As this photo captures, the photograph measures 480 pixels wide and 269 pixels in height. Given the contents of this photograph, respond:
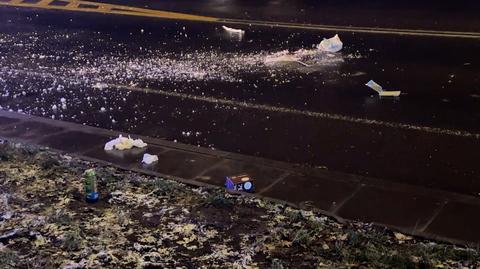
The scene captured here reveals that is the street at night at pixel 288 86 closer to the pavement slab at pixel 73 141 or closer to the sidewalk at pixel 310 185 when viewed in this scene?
the sidewalk at pixel 310 185

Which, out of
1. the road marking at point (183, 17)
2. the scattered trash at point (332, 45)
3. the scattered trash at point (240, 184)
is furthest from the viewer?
the road marking at point (183, 17)

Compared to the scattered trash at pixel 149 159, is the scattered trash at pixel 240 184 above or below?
above

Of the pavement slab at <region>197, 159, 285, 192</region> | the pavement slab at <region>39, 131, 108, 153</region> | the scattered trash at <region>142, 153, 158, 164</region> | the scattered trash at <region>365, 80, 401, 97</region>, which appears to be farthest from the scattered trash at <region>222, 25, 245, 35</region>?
the pavement slab at <region>197, 159, 285, 192</region>

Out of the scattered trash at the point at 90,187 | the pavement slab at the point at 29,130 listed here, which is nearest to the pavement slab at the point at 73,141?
the pavement slab at the point at 29,130

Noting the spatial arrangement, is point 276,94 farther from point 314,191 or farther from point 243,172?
point 314,191

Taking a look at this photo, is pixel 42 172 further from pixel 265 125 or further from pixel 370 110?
pixel 370 110

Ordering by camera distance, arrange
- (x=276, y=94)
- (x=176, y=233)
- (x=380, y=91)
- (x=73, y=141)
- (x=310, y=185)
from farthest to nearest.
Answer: (x=276, y=94) < (x=380, y=91) < (x=73, y=141) < (x=310, y=185) < (x=176, y=233)

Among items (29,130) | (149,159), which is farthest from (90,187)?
(29,130)

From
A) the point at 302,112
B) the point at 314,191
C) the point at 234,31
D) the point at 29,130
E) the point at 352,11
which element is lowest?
the point at 29,130
